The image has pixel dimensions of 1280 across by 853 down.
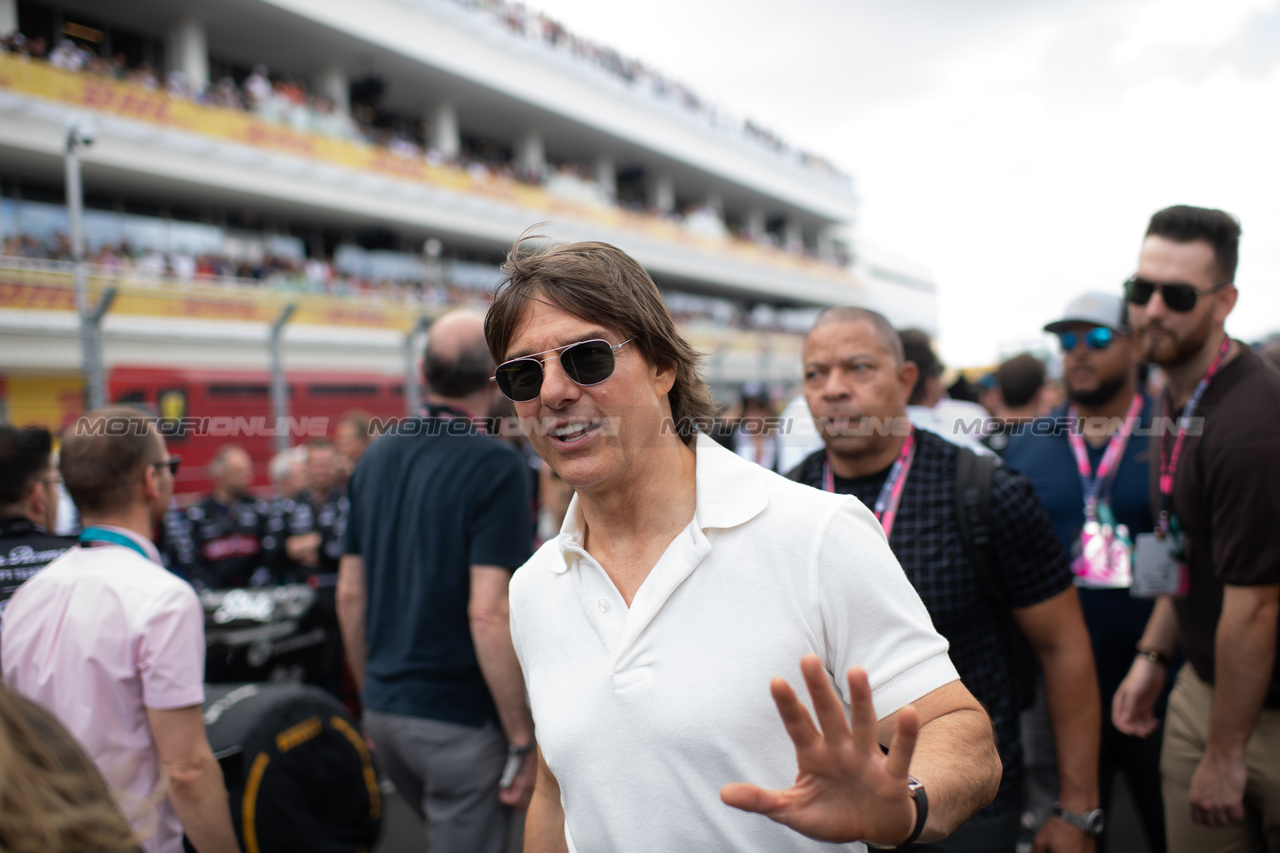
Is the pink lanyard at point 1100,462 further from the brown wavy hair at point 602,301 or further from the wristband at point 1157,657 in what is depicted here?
the brown wavy hair at point 602,301

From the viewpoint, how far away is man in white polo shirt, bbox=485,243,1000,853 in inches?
46.1

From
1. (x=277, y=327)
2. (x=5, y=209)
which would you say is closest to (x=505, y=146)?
(x=5, y=209)

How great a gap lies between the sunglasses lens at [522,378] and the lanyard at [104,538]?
4.97 ft

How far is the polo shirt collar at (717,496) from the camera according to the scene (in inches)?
55.2

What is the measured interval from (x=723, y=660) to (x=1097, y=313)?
9.56 ft

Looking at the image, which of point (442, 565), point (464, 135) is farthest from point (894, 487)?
point (464, 135)

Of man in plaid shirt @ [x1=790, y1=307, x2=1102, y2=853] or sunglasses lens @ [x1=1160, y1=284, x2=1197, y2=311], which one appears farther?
sunglasses lens @ [x1=1160, y1=284, x2=1197, y2=311]

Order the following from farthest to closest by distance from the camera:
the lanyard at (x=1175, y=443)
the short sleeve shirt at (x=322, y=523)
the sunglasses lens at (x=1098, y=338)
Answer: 1. the short sleeve shirt at (x=322, y=523)
2. the sunglasses lens at (x=1098, y=338)
3. the lanyard at (x=1175, y=443)

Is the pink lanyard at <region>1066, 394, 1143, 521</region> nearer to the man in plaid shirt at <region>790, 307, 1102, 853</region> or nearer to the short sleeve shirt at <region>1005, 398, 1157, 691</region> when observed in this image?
the short sleeve shirt at <region>1005, 398, 1157, 691</region>

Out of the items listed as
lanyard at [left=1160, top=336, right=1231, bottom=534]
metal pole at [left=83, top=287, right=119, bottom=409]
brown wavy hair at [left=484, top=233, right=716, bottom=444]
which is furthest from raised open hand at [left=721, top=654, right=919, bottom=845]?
metal pole at [left=83, top=287, right=119, bottom=409]

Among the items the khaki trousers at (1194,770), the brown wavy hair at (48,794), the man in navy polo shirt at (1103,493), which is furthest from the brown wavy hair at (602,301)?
the man in navy polo shirt at (1103,493)

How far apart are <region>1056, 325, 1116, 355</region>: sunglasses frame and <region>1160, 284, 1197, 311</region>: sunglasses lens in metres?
0.85

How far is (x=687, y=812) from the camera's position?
133 centimetres

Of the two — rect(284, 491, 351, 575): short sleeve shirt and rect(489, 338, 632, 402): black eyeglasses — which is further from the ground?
rect(489, 338, 632, 402): black eyeglasses
